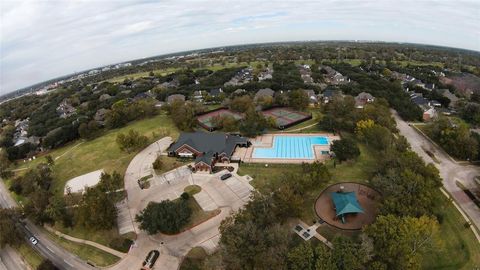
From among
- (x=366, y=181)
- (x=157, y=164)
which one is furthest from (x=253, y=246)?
(x=157, y=164)

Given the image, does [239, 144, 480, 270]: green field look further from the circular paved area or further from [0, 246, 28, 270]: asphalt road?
[0, 246, 28, 270]: asphalt road

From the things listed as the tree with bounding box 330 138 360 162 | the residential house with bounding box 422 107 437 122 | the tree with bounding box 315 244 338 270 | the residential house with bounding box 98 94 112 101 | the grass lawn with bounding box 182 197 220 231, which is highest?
the residential house with bounding box 98 94 112 101

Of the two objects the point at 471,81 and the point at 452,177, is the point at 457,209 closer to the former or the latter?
the point at 452,177

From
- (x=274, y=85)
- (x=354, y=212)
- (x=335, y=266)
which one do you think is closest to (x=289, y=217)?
(x=354, y=212)

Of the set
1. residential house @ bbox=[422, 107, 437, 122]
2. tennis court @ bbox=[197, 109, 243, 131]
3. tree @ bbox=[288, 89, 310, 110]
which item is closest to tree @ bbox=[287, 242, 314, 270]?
tennis court @ bbox=[197, 109, 243, 131]

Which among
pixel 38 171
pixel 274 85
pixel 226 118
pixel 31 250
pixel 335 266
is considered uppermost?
pixel 274 85

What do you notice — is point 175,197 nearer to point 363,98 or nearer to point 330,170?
point 330,170
